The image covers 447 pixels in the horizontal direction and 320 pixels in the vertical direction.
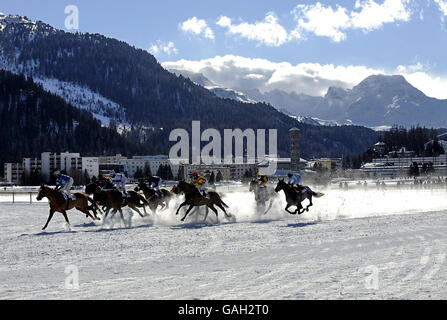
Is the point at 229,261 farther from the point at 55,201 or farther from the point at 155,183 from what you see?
the point at 155,183

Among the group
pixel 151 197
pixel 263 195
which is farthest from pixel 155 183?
pixel 263 195

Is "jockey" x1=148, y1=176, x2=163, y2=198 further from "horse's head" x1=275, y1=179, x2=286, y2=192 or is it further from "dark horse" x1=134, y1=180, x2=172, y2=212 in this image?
"horse's head" x1=275, y1=179, x2=286, y2=192

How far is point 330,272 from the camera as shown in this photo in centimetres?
919

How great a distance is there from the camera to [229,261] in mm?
10523

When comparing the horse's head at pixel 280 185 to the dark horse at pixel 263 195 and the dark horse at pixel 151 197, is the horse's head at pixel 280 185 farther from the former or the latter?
the dark horse at pixel 151 197

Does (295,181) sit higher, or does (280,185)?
(295,181)

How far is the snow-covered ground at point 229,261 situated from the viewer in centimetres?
785

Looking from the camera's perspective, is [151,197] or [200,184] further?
[151,197]

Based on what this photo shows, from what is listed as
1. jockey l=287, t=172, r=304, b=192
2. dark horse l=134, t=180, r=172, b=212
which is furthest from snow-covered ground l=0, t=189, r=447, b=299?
jockey l=287, t=172, r=304, b=192

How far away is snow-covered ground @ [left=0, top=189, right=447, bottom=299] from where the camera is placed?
7848 mm

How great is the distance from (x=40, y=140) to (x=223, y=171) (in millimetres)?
80095

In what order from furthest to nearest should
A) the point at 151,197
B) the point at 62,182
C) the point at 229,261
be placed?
the point at 151,197 → the point at 62,182 → the point at 229,261

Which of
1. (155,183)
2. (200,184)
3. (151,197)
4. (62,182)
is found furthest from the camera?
(155,183)
